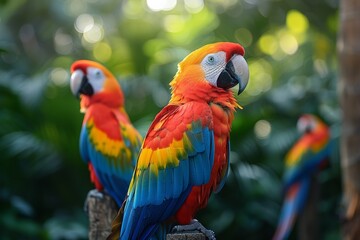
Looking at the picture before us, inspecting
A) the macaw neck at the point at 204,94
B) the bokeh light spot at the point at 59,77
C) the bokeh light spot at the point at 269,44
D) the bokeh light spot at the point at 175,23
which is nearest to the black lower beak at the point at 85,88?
the macaw neck at the point at 204,94

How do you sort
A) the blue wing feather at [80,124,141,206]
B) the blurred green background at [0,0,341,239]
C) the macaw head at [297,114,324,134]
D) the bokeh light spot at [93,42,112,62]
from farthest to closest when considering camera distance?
the bokeh light spot at [93,42,112,62] < the macaw head at [297,114,324,134] < the blurred green background at [0,0,341,239] < the blue wing feather at [80,124,141,206]

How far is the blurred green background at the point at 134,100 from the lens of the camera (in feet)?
14.3

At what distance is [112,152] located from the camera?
2.60 m

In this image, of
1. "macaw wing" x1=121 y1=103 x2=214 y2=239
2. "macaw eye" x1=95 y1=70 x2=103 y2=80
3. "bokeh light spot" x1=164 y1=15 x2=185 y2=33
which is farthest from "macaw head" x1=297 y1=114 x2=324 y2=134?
"bokeh light spot" x1=164 y1=15 x2=185 y2=33

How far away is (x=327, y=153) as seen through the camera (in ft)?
15.4

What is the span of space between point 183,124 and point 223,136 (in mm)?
140

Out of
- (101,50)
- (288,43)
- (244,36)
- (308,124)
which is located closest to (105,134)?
(308,124)

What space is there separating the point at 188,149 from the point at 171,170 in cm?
8

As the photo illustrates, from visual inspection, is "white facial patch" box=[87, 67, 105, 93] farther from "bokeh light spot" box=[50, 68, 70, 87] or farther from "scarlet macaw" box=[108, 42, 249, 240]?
"bokeh light spot" box=[50, 68, 70, 87]

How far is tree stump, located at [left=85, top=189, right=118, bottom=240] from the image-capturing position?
2.46m

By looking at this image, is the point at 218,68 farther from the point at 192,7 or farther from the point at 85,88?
the point at 192,7

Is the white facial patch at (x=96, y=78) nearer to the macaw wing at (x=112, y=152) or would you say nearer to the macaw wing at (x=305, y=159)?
the macaw wing at (x=112, y=152)

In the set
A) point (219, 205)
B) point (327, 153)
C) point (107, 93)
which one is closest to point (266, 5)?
point (327, 153)

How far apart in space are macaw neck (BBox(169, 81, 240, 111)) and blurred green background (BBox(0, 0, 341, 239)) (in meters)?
2.13
